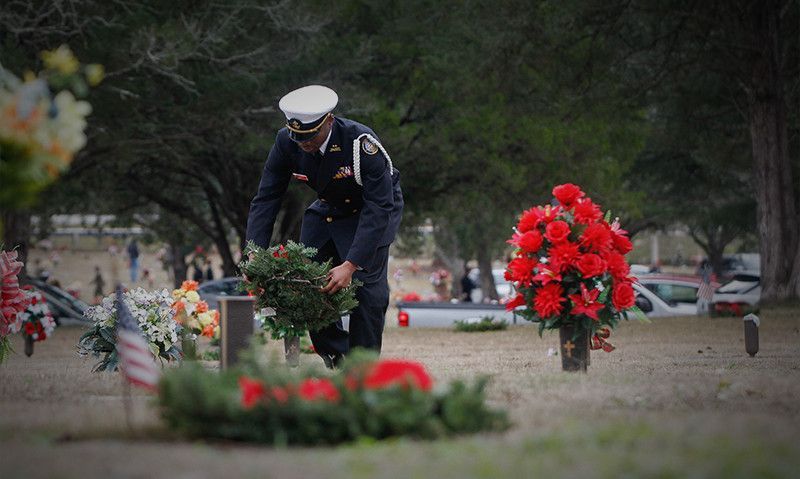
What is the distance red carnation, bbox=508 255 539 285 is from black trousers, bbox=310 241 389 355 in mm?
941

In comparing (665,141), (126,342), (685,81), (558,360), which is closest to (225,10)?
(685,81)

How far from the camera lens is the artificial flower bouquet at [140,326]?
39.4 ft

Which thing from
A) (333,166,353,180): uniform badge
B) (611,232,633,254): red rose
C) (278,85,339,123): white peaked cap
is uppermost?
(278,85,339,123): white peaked cap

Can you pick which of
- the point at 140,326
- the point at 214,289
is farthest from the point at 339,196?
the point at 214,289

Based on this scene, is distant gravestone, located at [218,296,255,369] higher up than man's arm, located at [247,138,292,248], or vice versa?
man's arm, located at [247,138,292,248]

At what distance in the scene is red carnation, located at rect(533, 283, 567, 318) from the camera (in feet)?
33.9

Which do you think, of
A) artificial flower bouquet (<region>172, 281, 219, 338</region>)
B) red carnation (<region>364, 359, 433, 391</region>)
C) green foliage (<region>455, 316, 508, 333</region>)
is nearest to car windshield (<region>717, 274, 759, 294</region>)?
green foliage (<region>455, 316, 508, 333</region>)

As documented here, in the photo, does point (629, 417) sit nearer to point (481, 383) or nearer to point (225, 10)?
point (481, 383)

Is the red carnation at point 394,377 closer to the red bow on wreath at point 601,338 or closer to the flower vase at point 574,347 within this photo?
the flower vase at point 574,347

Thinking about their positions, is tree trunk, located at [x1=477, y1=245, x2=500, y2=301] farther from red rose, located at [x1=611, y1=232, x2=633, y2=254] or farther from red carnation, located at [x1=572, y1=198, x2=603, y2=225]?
red carnation, located at [x1=572, y1=198, x2=603, y2=225]

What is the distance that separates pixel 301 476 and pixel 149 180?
3707 centimetres

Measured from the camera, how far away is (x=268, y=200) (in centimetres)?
1066

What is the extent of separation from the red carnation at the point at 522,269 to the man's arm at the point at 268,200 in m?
1.82

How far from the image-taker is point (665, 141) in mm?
38125
